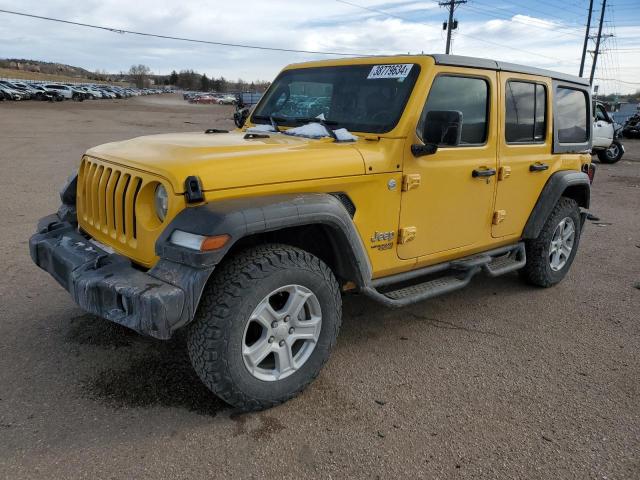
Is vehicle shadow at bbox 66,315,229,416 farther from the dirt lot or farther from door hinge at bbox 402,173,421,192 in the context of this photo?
door hinge at bbox 402,173,421,192

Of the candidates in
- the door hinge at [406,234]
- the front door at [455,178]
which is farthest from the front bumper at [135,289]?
the front door at [455,178]

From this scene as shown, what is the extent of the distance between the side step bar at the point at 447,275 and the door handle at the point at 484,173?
67cm

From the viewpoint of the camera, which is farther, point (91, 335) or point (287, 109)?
point (287, 109)

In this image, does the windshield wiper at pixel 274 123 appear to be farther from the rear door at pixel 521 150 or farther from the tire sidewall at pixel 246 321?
the rear door at pixel 521 150

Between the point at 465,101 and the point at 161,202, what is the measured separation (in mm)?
2317

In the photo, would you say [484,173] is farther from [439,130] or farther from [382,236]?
[382,236]

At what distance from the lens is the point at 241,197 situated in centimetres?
271

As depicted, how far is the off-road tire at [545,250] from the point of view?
15.7 ft

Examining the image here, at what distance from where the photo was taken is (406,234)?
3.49 meters

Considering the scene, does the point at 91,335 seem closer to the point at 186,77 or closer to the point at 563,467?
the point at 563,467

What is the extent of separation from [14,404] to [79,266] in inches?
33.6

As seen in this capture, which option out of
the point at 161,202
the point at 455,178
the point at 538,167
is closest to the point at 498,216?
the point at 538,167

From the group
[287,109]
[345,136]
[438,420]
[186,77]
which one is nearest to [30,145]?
[287,109]

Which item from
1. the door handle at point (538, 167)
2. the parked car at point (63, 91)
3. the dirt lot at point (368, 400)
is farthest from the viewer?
the parked car at point (63, 91)
